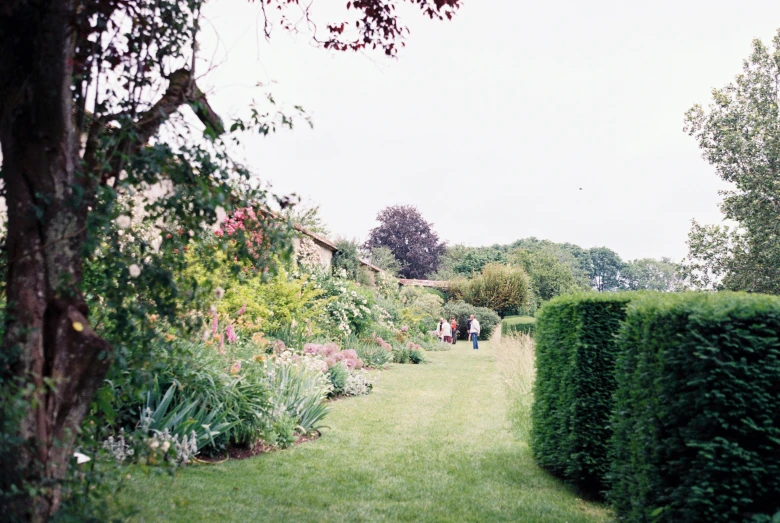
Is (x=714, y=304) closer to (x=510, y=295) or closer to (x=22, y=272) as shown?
(x=22, y=272)

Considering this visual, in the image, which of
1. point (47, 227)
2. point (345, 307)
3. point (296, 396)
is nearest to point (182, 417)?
point (296, 396)

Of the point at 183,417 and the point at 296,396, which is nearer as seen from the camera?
the point at 183,417

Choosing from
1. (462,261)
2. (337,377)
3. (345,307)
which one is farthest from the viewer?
(462,261)

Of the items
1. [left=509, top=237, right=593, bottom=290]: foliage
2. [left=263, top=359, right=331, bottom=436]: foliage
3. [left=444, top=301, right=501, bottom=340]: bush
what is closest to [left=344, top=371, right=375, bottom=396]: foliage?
[left=263, top=359, right=331, bottom=436]: foliage

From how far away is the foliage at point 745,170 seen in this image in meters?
23.2

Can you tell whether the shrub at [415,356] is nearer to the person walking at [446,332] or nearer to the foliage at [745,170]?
the person walking at [446,332]

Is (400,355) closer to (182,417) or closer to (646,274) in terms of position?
(182,417)

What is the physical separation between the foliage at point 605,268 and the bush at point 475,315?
235ft

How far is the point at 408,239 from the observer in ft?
194

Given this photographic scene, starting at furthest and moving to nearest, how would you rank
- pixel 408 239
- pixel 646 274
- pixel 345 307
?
1. pixel 646 274
2. pixel 408 239
3. pixel 345 307

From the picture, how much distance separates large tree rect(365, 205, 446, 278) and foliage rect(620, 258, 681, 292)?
181 ft

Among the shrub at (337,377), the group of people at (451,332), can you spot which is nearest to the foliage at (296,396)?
the shrub at (337,377)

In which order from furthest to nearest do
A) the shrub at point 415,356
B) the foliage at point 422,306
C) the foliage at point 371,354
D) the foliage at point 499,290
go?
the foliage at point 499,290 → the foliage at point 422,306 → the shrub at point 415,356 → the foliage at point 371,354

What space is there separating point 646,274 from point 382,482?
107119 millimetres
